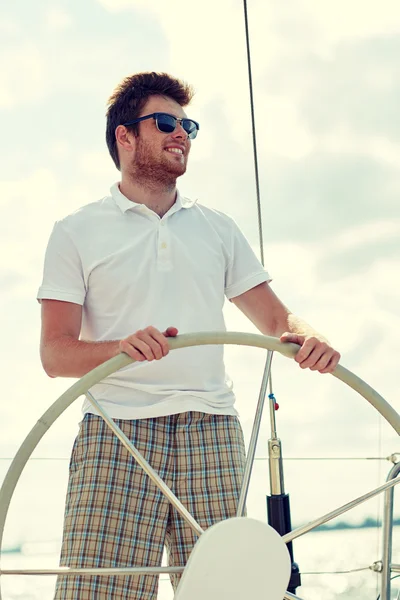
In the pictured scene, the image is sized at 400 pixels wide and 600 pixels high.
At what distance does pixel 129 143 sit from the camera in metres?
2.21

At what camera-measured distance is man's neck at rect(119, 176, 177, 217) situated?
212 cm

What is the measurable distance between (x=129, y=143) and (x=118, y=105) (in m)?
0.14

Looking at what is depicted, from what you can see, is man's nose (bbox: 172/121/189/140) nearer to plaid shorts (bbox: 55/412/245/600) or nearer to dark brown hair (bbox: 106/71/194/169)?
dark brown hair (bbox: 106/71/194/169)

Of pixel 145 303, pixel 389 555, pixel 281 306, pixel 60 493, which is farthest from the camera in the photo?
pixel 60 493

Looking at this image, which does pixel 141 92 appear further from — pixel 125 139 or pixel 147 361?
pixel 147 361

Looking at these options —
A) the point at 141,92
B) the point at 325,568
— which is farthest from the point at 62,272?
the point at 325,568

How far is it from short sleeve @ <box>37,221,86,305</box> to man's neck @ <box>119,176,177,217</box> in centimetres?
20

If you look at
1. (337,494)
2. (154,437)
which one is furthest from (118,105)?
(337,494)

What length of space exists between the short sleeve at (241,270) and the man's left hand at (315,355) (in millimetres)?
551

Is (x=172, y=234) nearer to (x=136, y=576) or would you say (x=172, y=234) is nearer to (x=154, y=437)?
(x=154, y=437)

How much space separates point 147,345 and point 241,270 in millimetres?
681

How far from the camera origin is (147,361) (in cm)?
190


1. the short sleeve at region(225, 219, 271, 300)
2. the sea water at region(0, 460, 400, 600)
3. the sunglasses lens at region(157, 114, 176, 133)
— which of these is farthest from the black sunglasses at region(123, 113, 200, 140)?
the sea water at region(0, 460, 400, 600)

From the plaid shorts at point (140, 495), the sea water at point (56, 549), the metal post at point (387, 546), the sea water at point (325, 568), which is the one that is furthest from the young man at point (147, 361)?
the sea water at point (325, 568)
